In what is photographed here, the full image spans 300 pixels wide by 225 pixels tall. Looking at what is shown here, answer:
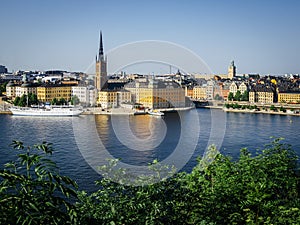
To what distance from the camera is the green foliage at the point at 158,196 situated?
2.89ft

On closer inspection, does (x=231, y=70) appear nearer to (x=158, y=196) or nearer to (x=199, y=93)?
(x=199, y=93)

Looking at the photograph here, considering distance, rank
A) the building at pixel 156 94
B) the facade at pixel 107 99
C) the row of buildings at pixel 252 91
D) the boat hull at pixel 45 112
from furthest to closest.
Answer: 1. the row of buildings at pixel 252 91
2. the building at pixel 156 94
3. the facade at pixel 107 99
4. the boat hull at pixel 45 112

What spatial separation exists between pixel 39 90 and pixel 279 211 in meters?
17.7

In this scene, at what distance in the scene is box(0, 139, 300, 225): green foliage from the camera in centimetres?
88

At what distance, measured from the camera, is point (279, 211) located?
1.89 metres

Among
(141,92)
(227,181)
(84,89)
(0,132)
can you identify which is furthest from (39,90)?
(227,181)

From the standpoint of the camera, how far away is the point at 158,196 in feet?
5.87

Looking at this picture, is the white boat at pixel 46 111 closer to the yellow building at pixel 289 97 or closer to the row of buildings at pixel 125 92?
the row of buildings at pixel 125 92

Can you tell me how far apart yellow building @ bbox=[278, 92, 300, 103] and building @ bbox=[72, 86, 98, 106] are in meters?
8.41

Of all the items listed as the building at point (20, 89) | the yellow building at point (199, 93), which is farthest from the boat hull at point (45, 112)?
the yellow building at point (199, 93)

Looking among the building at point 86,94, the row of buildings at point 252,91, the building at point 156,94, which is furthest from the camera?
the row of buildings at point 252,91

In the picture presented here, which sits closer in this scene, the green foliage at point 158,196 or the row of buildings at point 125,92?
the green foliage at point 158,196

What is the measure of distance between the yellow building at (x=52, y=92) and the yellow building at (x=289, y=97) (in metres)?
9.71

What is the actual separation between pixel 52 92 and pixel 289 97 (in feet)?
35.0
